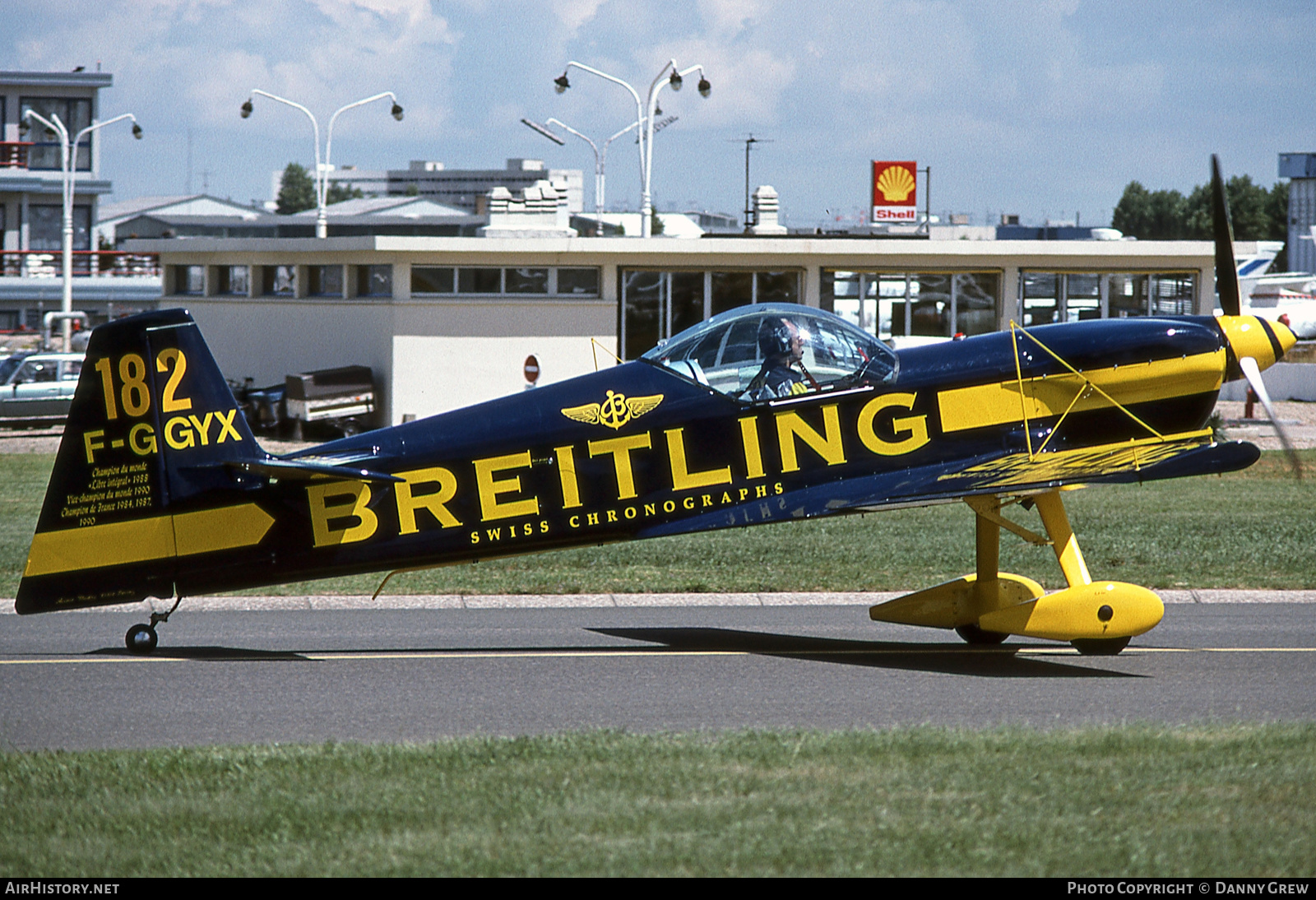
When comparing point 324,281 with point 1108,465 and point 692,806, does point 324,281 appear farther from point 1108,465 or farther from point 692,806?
point 692,806

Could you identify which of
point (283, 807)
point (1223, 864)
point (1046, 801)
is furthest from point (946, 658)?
point (283, 807)

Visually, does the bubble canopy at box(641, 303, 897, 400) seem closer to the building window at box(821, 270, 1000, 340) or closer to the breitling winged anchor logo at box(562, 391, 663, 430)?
the breitling winged anchor logo at box(562, 391, 663, 430)

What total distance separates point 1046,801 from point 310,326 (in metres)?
30.3

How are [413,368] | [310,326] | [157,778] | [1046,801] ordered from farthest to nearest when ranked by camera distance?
[310,326] < [413,368] < [157,778] < [1046,801]

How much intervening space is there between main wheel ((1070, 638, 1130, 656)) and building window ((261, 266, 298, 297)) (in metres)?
28.6

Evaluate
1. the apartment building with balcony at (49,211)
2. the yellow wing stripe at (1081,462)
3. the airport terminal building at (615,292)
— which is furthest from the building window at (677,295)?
the apartment building with balcony at (49,211)

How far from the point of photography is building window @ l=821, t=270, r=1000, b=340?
33.1 meters

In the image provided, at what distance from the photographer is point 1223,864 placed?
15.9 feet

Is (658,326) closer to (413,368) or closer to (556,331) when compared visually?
(556,331)

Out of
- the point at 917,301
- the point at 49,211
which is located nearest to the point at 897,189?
the point at 917,301

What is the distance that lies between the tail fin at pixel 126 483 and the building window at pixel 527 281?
23.4 m

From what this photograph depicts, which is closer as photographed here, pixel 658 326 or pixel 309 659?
pixel 309 659

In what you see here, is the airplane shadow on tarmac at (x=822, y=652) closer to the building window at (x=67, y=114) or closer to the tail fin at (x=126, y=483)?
the tail fin at (x=126, y=483)

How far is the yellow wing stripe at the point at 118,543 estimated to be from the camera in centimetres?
859
